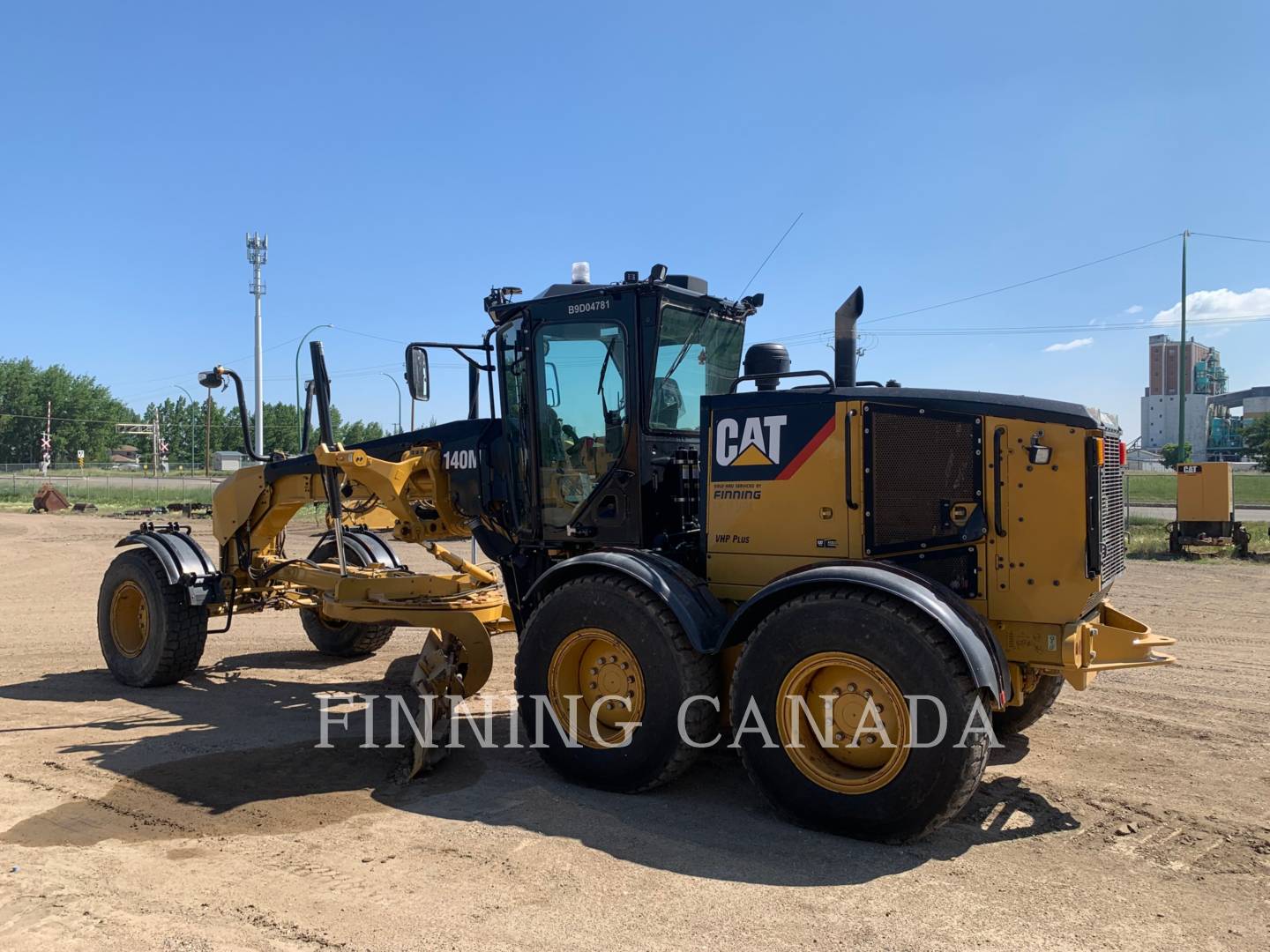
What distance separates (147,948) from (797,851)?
2730 mm

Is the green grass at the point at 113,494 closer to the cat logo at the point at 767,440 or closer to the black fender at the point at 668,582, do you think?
the black fender at the point at 668,582

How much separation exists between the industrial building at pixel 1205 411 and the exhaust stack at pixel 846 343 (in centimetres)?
7235

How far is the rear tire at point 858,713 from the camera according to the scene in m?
4.30

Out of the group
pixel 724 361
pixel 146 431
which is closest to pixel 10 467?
pixel 146 431

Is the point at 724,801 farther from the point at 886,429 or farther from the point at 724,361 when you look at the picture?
the point at 724,361

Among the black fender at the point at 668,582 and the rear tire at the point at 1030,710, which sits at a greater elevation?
the black fender at the point at 668,582

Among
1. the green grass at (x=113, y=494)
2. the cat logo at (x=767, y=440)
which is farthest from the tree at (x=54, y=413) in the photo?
the cat logo at (x=767, y=440)

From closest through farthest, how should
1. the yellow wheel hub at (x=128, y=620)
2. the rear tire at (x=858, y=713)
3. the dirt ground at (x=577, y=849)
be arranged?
the dirt ground at (x=577, y=849) → the rear tire at (x=858, y=713) → the yellow wheel hub at (x=128, y=620)

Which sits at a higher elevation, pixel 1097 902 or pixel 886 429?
pixel 886 429

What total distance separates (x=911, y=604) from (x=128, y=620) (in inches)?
286

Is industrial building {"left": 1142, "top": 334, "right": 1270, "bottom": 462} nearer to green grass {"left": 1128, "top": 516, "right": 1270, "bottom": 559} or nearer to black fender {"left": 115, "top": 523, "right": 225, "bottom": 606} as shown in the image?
green grass {"left": 1128, "top": 516, "right": 1270, "bottom": 559}

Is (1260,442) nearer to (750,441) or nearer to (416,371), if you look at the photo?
(750,441)

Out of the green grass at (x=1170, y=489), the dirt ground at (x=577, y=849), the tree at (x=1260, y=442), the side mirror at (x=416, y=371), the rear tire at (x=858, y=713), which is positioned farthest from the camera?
the tree at (x=1260, y=442)

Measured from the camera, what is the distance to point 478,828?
4.78 meters
